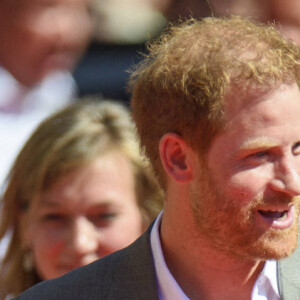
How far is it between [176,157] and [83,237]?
80 cm

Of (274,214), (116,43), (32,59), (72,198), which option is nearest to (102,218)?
(72,198)

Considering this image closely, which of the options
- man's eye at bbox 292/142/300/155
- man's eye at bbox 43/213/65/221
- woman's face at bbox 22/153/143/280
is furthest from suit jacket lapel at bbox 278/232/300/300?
man's eye at bbox 43/213/65/221

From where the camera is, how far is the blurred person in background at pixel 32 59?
308cm

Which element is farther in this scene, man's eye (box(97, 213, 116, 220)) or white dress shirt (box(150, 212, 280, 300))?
man's eye (box(97, 213, 116, 220))

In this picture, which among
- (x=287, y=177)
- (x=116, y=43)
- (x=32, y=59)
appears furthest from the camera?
(x=116, y=43)

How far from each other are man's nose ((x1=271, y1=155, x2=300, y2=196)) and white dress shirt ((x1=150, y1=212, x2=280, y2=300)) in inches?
9.1

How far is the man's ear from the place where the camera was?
1.87 meters

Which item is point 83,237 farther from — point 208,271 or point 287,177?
point 287,177

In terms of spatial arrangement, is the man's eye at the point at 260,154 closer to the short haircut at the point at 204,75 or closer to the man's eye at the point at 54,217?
the short haircut at the point at 204,75

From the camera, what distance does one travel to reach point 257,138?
176 centimetres

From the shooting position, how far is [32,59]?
313 cm

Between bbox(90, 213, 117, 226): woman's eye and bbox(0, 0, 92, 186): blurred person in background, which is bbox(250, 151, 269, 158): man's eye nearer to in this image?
bbox(90, 213, 117, 226): woman's eye

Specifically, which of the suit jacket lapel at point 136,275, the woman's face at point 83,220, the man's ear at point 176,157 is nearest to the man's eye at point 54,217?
the woman's face at point 83,220

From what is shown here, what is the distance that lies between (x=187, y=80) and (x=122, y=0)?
6.14 feet
